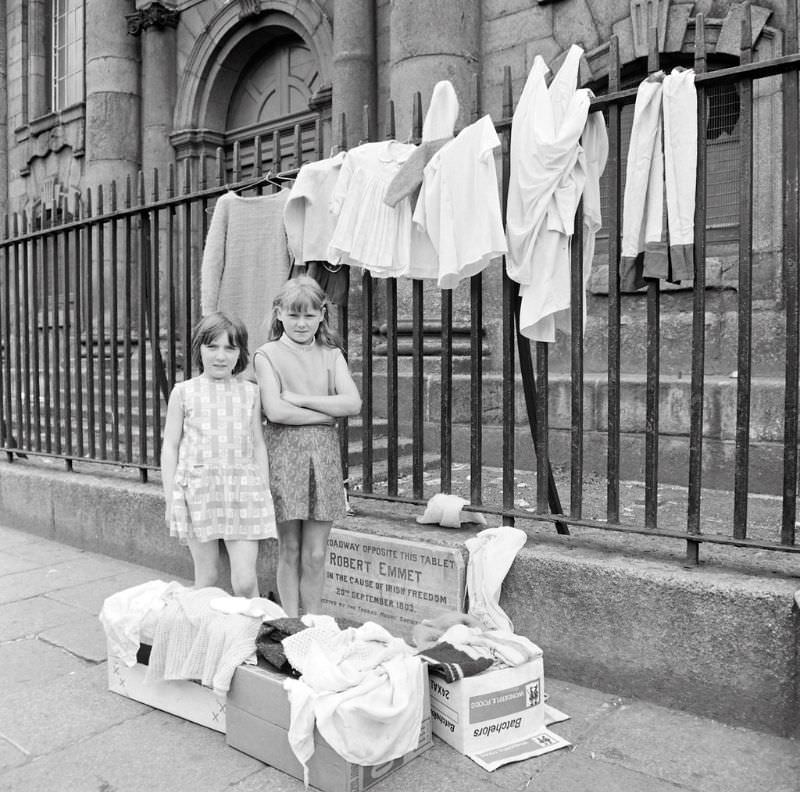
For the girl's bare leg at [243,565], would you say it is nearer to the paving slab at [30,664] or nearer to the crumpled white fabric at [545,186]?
the paving slab at [30,664]

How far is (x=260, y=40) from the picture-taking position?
11.5 m

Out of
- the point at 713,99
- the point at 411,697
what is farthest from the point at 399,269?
the point at 713,99

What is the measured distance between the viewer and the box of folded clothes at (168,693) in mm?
3162

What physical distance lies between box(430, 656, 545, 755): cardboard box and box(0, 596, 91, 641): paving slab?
2478mm

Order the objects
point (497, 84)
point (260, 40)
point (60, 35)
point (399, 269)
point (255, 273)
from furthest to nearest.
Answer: point (60, 35), point (260, 40), point (497, 84), point (255, 273), point (399, 269)

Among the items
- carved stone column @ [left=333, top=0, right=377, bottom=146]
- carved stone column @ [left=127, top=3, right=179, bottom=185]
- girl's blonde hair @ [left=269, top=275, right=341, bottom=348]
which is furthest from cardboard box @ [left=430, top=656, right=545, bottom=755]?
carved stone column @ [left=127, top=3, right=179, bottom=185]

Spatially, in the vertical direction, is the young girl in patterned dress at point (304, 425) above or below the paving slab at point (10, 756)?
above

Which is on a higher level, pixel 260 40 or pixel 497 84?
pixel 260 40

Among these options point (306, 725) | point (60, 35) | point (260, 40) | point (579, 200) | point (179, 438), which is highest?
point (60, 35)

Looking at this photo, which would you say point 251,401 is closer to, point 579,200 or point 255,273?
point 255,273

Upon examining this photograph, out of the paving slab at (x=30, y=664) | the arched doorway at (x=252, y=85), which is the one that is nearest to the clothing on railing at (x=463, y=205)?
the paving slab at (x=30, y=664)

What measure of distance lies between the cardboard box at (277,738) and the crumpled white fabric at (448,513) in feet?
4.30

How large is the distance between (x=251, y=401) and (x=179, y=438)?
371mm

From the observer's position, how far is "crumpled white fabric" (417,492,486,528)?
412 cm
